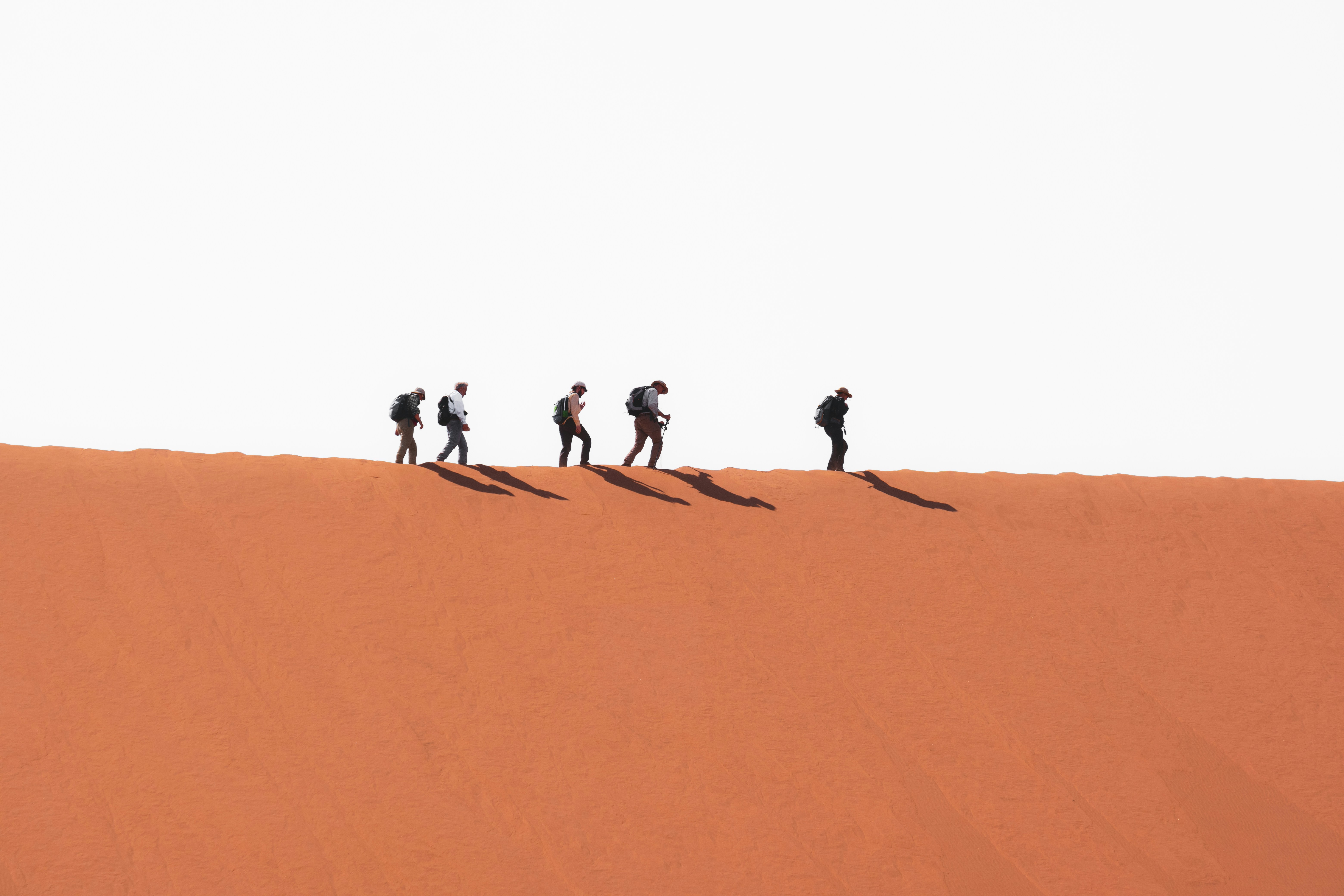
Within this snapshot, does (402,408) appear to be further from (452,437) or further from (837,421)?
(837,421)

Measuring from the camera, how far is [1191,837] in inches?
456

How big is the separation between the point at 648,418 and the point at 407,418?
3618 millimetres

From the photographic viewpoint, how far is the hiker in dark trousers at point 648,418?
1669cm

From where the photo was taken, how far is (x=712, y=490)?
17.1 m

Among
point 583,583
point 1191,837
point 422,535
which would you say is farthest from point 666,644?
point 1191,837

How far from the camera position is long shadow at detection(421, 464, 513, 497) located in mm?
15891

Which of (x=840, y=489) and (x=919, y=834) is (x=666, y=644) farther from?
(x=840, y=489)

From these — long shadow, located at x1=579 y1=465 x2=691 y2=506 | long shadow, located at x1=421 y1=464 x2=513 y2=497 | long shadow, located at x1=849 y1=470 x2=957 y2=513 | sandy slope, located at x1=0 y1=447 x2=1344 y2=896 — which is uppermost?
long shadow, located at x1=849 y1=470 x2=957 y2=513

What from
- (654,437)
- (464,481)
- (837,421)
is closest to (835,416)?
(837,421)

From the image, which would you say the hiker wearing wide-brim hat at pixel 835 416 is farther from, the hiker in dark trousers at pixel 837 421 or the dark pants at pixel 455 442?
the dark pants at pixel 455 442

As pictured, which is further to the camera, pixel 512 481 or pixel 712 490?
pixel 712 490

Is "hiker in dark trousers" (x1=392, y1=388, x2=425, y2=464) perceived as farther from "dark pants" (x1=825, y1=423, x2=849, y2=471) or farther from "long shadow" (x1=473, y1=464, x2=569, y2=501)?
"dark pants" (x1=825, y1=423, x2=849, y2=471)

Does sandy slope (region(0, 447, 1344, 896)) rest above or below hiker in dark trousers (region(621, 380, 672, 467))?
below

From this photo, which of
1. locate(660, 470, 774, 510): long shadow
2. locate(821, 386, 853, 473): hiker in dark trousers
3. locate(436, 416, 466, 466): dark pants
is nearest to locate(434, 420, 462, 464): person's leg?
locate(436, 416, 466, 466): dark pants
